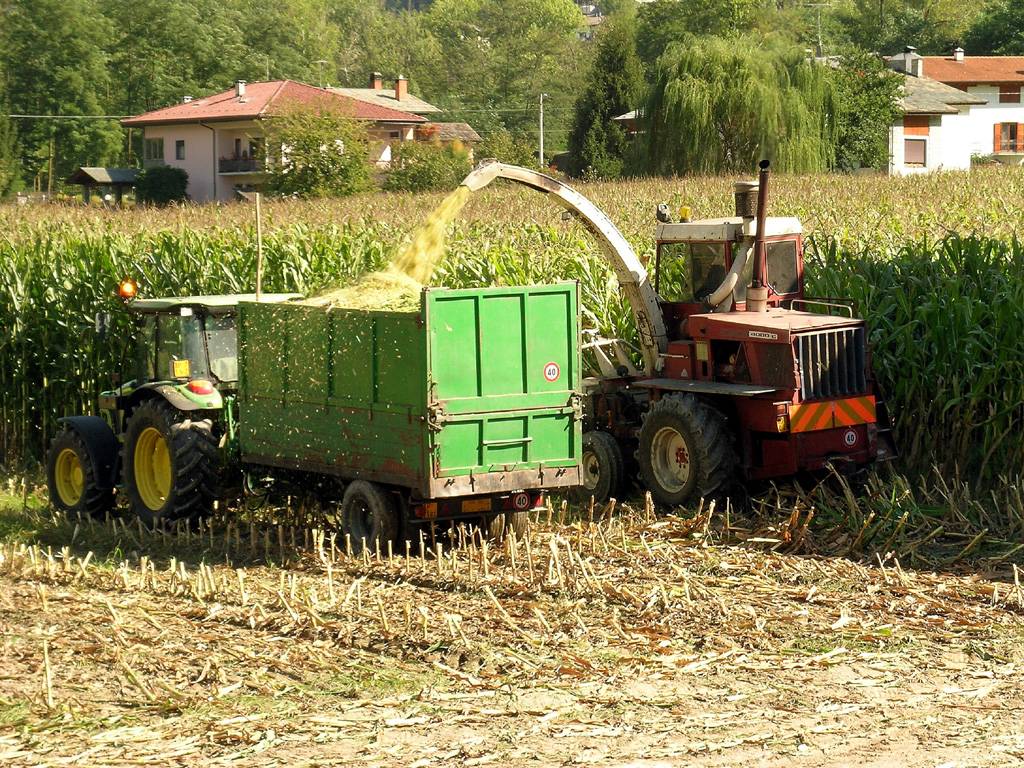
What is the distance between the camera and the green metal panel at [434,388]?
34.0 ft

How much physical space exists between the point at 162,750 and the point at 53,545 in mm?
6080

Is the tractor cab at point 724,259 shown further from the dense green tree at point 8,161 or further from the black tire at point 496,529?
the dense green tree at point 8,161

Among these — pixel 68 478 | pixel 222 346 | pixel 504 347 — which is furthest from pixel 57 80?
pixel 504 347

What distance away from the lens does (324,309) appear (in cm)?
1107

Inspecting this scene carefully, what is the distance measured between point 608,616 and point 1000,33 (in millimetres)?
87847

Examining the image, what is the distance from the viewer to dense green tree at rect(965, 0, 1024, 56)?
3435 inches

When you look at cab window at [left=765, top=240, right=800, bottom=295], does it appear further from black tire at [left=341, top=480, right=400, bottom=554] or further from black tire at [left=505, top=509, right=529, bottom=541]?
black tire at [left=341, top=480, right=400, bottom=554]

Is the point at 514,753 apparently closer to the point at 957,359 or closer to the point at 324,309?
the point at 324,309

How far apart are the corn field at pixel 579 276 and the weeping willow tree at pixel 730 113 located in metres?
16.0

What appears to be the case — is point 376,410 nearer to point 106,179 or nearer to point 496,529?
point 496,529

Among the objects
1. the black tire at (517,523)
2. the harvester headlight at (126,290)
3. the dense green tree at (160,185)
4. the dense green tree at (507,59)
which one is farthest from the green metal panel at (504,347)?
the dense green tree at (507,59)

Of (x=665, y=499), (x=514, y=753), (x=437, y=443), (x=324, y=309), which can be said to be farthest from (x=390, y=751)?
(x=665, y=499)

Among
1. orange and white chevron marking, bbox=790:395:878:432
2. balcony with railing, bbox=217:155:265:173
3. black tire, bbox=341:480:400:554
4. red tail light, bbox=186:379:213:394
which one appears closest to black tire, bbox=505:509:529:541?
black tire, bbox=341:480:400:554

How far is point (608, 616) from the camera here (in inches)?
346
